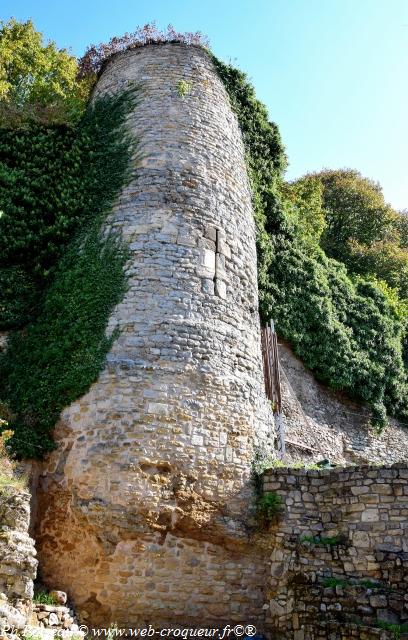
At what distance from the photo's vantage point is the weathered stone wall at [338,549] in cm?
780

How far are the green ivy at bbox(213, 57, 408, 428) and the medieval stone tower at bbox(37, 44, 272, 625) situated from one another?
8.10ft

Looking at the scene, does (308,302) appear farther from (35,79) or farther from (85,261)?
(35,79)

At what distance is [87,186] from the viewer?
36.9 ft

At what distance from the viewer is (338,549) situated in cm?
841

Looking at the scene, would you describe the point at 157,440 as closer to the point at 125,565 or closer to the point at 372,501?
the point at 125,565

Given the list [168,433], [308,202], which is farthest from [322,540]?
[308,202]

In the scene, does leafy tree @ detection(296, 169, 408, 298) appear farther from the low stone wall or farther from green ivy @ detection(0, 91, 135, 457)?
the low stone wall

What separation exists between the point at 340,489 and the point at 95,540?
11.1ft

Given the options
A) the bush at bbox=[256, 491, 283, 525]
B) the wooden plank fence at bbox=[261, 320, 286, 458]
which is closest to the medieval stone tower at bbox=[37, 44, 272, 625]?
the bush at bbox=[256, 491, 283, 525]

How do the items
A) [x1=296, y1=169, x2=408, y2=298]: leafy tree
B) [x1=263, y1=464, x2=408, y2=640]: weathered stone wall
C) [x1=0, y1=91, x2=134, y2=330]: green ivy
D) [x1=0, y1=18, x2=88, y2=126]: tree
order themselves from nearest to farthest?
[x1=263, y1=464, x2=408, y2=640]: weathered stone wall, [x1=0, y1=91, x2=134, y2=330]: green ivy, [x1=0, y1=18, x2=88, y2=126]: tree, [x1=296, y1=169, x2=408, y2=298]: leafy tree

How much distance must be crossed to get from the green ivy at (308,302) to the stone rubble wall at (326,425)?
27cm

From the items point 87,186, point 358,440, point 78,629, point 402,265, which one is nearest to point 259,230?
point 87,186

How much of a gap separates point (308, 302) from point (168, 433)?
6.69 metres

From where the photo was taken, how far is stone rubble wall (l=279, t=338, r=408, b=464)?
1297cm
